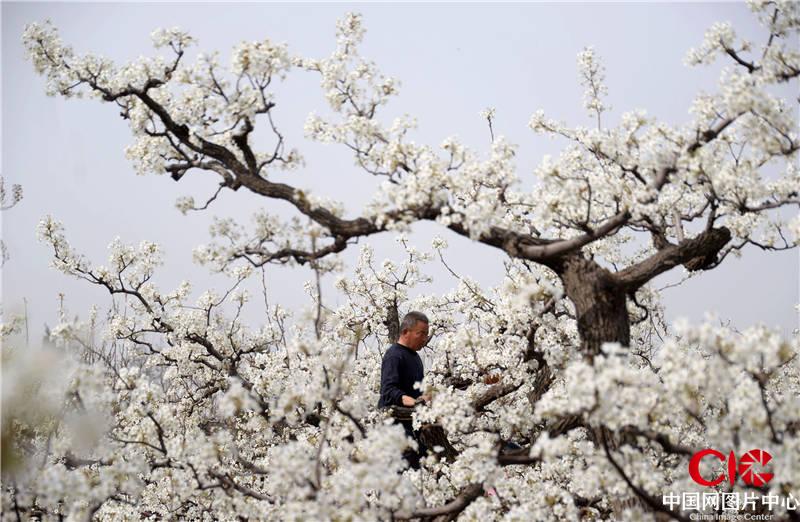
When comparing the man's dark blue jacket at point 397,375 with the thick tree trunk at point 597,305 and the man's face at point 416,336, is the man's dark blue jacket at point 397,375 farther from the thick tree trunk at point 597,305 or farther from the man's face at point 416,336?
the thick tree trunk at point 597,305

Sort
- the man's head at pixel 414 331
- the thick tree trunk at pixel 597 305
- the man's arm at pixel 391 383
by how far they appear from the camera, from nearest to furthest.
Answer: the thick tree trunk at pixel 597 305 < the man's arm at pixel 391 383 < the man's head at pixel 414 331

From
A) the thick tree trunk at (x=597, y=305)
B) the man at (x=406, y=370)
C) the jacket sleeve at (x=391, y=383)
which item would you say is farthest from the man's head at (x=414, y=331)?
the thick tree trunk at (x=597, y=305)

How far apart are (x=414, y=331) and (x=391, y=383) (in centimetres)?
58

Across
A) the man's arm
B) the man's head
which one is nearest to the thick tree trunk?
the man's head

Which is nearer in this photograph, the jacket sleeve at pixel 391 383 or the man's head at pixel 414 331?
the jacket sleeve at pixel 391 383

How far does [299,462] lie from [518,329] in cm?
278

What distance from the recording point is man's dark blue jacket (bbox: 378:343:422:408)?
6.10 meters

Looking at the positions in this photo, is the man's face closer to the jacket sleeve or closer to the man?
the man

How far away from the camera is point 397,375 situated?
6.16 m

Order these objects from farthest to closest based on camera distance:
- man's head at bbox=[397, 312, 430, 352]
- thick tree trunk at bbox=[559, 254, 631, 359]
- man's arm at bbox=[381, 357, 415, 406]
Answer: man's head at bbox=[397, 312, 430, 352] < man's arm at bbox=[381, 357, 415, 406] < thick tree trunk at bbox=[559, 254, 631, 359]

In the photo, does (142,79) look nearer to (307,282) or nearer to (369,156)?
(369,156)

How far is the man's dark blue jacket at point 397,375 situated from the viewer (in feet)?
20.0

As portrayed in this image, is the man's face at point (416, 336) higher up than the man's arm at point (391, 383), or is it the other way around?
the man's face at point (416, 336)

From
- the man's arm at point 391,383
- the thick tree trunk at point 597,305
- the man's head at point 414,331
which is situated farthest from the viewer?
the man's head at point 414,331
